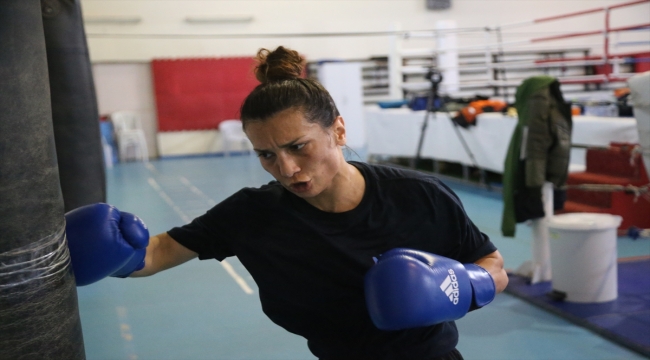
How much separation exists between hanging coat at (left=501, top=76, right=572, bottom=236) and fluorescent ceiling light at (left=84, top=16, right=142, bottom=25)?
8.91m

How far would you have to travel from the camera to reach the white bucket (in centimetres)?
326

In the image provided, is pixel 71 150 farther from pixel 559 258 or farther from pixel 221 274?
pixel 559 258

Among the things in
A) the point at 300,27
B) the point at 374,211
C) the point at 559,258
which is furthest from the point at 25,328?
the point at 300,27

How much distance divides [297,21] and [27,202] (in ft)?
36.3

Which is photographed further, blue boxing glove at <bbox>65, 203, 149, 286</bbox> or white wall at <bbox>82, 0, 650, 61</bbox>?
white wall at <bbox>82, 0, 650, 61</bbox>

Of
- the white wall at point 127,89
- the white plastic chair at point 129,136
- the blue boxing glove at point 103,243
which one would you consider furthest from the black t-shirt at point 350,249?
the white wall at point 127,89

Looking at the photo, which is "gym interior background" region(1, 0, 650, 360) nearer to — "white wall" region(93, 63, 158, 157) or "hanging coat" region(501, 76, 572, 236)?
"white wall" region(93, 63, 158, 157)

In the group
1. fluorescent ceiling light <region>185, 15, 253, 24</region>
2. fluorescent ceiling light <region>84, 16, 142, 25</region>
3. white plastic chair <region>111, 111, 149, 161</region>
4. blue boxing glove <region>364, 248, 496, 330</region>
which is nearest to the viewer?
blue boxing glove <region>364, 248, 496, 330</region>

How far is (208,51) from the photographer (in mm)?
11805

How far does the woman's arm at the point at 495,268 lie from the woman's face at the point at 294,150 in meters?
0.43

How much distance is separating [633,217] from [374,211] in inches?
148

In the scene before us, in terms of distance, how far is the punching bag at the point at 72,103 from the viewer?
2.63 meters

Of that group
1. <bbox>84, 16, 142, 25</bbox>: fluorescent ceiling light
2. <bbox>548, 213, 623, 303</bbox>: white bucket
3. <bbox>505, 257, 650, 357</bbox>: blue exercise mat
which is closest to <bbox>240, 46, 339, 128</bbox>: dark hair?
<bbox>505, 257, 650, 357</bbox>: blue exercise mat

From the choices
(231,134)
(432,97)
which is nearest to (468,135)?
(432,97)
